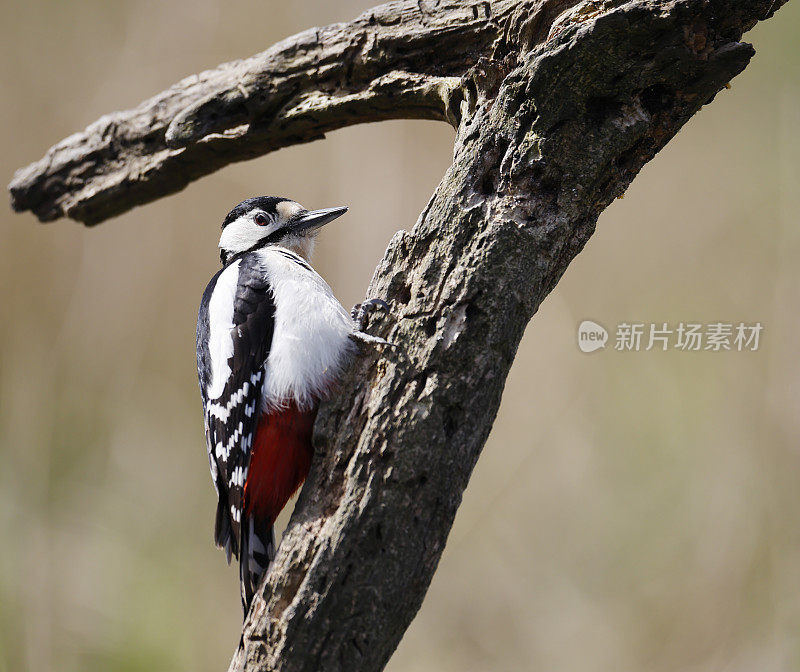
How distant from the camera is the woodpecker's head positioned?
2389 millimetres

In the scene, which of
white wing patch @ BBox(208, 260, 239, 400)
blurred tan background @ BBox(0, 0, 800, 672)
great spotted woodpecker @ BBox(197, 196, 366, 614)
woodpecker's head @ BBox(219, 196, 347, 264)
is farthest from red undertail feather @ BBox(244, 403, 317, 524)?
blurred tan background @ BBox(0, 0, 800, 672)

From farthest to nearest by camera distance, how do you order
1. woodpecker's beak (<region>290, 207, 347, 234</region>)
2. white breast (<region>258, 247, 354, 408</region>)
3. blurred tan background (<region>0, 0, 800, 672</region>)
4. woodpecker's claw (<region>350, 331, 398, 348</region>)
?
blurred tan background (<region>0, 0, 800, 672</region>) → woodpecker's beak (<region>290, 207, 347, 234</region>) → white breast (<region>258, 247, 354, 408</region>) → woodpecker's claw (<region>350, 331, 398, 348</region>)

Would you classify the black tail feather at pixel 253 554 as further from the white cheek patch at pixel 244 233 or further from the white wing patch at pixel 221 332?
the white cheek patch at pixel 244 233

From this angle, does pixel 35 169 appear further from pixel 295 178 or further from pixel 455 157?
pixel 455 157

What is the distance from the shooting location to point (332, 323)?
1873 millimetres

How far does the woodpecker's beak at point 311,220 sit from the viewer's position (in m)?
2.35

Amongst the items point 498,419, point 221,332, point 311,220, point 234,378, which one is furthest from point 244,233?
point 498,419

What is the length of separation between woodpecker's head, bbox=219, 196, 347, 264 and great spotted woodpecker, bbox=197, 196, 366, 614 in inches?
7.2

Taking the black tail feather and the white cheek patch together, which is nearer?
the black tail feather

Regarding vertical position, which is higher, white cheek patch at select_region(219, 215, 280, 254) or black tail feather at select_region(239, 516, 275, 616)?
white cheek patch at select_region(219, 215, 280, 254)

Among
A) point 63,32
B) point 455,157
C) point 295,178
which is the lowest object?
point 455,157

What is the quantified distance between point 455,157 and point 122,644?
3.48 meters

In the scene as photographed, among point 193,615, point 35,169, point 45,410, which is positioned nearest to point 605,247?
point 35,169

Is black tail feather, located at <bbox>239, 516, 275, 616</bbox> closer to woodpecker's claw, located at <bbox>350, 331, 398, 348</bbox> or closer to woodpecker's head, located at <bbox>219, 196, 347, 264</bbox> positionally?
woodpecker's claw, located at <bbox>350, 331, 398, 348</bbox>
